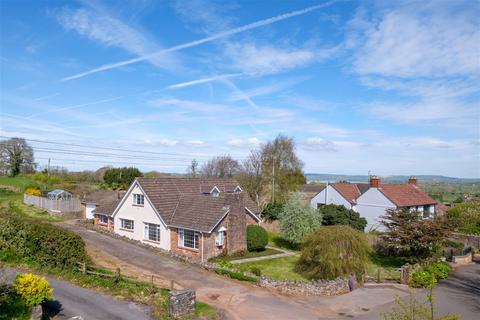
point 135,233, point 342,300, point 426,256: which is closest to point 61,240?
point 135,233

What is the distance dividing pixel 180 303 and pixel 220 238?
13.3 metres

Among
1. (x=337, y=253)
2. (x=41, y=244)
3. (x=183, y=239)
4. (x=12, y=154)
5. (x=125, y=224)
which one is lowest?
(x=183, y=239)

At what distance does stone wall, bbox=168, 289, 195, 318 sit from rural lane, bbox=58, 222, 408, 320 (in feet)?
5.69

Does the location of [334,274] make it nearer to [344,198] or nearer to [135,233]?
[135,233]

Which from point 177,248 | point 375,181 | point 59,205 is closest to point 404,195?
point 375,181

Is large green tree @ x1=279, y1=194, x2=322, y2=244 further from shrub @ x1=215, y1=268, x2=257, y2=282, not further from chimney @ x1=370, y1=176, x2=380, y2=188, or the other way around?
chimney @ x1=370, y1=176, x2=380, y2=188

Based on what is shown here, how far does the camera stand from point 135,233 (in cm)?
3522

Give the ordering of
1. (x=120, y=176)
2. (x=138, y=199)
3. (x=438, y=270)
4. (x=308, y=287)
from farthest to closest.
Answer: (x=120, y=176), (x=138, y=199), (x=438, y=270), (x=308, y=287)

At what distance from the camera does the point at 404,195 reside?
151 feet

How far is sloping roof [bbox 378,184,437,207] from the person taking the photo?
43.7 meters

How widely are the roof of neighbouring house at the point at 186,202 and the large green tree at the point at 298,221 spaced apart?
399cm

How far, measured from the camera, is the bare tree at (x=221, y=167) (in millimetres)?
76688

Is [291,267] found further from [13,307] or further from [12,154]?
[12,154]

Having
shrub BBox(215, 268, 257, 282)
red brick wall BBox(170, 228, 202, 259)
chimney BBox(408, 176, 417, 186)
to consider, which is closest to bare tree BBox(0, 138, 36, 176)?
red brick wall BBox(170, 228, 202, 259)
